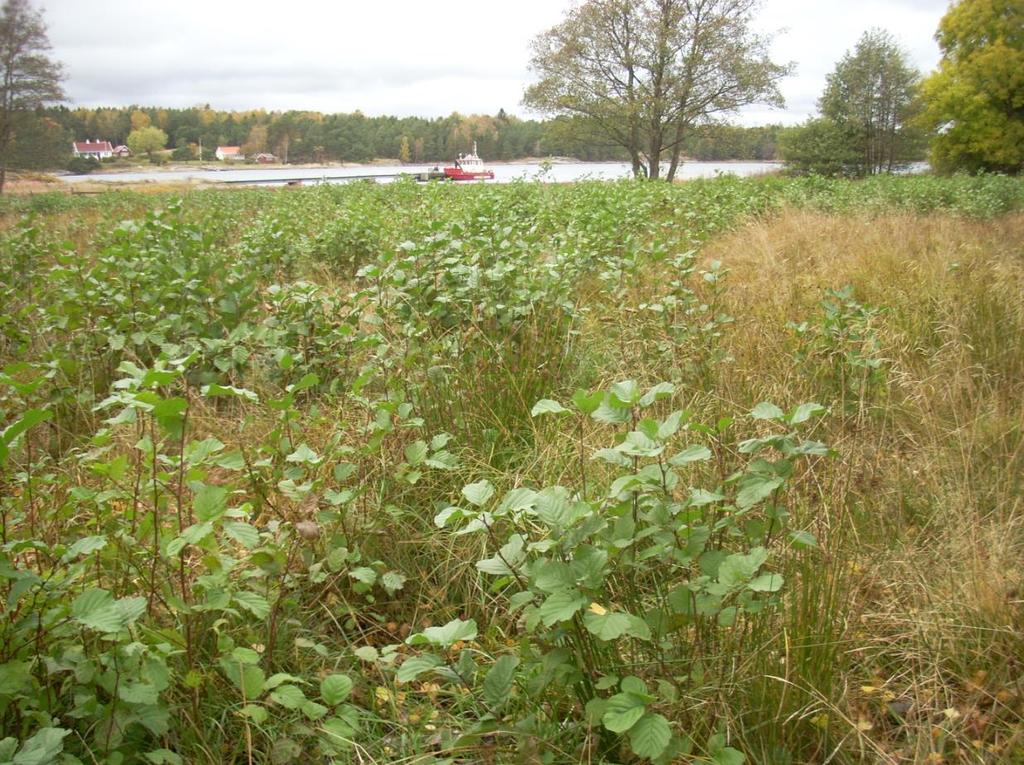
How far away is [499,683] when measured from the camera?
159 cm

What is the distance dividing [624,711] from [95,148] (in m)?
14.1

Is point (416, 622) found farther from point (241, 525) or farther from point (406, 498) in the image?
point (241, 525)

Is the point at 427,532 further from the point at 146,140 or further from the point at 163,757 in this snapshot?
the point at 146,140

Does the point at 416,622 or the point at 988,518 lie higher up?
the point at 988,518

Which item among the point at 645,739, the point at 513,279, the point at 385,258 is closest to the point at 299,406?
the point at 385,258

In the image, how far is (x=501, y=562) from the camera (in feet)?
5.65

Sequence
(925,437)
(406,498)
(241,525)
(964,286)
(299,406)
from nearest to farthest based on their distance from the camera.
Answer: (241,525), (406,498), (925,437), (299,406), (964,286)

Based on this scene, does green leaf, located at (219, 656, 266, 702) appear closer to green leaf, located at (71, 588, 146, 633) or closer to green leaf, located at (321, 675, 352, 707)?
green leaf, located at (321, 675, 352, 707)

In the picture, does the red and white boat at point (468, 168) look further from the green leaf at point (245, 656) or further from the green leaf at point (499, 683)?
the green leaf at point (499, 683)

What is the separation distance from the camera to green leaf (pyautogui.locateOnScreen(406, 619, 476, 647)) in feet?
4.91

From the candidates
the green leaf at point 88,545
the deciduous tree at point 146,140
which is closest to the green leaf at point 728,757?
the green leaf at point 88,545

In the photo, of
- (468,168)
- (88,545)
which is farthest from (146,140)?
(468,168)

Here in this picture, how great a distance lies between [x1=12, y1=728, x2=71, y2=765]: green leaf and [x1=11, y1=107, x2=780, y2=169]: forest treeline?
37.1 feet

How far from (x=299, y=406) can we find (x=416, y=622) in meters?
1.94
